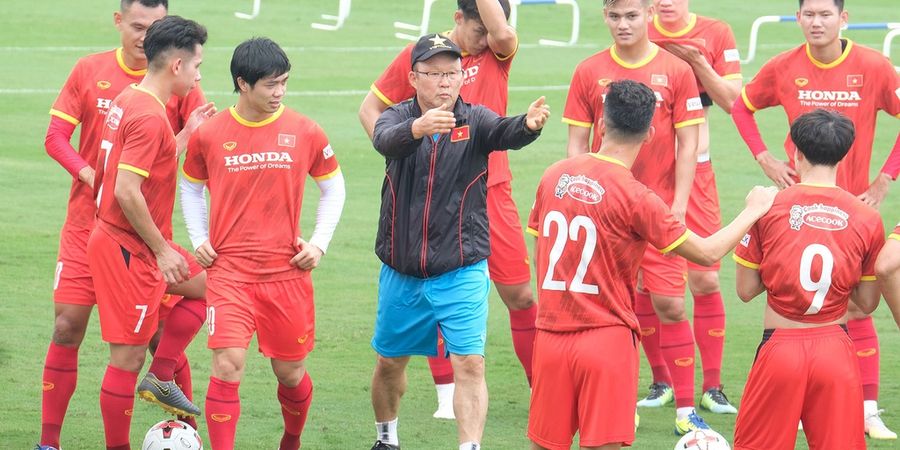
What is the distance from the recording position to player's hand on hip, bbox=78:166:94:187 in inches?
310

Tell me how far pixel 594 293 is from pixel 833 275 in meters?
1.10

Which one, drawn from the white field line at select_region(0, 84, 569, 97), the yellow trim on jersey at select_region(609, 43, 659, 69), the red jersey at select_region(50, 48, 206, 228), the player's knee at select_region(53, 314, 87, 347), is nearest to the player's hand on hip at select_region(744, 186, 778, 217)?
the yellow trim on jersey at select_region(609, 43, 659, 69)

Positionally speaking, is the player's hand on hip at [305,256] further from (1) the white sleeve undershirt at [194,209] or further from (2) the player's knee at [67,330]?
(2) the player's knee at [67,330]

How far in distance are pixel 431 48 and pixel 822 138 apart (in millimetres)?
2005

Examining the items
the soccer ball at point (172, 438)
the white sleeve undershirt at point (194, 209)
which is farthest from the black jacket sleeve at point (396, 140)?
the soccer ball at point (172, 438)

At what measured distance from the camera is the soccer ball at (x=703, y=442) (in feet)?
24.5

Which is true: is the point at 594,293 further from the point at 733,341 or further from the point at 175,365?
the point at 733,341

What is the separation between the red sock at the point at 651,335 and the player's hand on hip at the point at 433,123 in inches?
107

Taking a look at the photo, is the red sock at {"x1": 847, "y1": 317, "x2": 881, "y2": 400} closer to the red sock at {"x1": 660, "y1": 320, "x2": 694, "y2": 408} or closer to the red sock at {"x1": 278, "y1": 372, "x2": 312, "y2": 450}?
the red sock at {"x1": 660, "y1": 320, "x2": 694, "y2": 408}

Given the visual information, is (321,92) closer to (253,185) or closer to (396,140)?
(253,185)

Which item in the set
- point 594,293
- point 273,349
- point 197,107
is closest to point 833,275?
point 594,293

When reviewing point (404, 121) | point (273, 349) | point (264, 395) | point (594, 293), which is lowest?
point (264, 395)

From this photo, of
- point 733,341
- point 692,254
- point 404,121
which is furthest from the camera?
point 733,341

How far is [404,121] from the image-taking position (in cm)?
730
